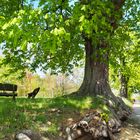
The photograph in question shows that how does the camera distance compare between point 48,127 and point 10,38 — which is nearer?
point 10,38

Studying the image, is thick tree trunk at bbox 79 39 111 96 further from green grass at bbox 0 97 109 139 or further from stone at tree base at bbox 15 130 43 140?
stone at tree base at bbox 15 130 43 140

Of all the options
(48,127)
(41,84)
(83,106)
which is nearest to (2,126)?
(48,127)

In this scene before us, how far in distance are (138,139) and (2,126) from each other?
19.8ft

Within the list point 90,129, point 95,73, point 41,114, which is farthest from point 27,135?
point 95,73

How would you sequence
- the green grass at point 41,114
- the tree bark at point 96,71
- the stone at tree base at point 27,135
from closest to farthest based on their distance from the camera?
the stone at tree base at point 27,135 → the green grass at point 41,114 → the tree bark at point 96,71

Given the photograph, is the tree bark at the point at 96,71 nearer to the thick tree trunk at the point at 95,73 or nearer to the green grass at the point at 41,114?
the thick tree trunk at the point at 95,73

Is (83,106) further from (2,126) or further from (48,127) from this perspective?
(2,126)

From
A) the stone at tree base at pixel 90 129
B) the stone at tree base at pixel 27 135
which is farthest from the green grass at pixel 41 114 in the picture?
the stone at tree base at pixel 90 129

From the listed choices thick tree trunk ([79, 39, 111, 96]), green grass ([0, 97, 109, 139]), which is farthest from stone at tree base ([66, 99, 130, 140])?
thick tree trunk ([79, 39, 111, 96])

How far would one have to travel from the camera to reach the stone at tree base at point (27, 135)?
1045 centimetres

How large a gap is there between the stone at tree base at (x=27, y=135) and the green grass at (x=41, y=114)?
42 cm

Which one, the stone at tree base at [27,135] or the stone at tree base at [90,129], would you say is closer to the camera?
the stone at tree base at [27,135]

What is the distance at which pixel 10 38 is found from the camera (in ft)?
31.7

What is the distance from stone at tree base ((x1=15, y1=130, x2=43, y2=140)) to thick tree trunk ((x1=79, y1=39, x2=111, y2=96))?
7.63 meters
